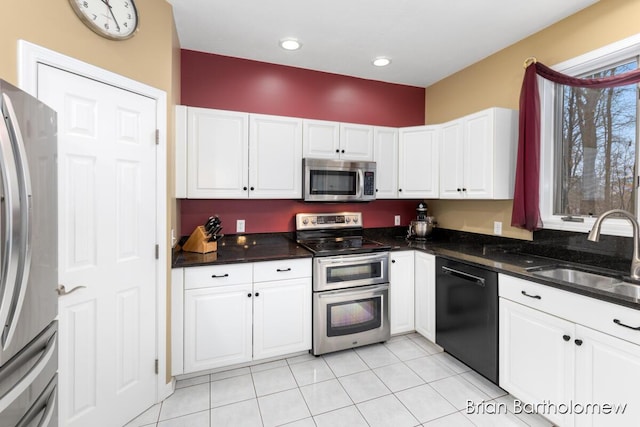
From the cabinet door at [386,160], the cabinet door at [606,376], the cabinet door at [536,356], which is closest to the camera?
the cabinet door at [606,376]

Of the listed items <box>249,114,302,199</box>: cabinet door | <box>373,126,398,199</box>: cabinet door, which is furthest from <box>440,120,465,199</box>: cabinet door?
<box>249,114,302,199</box>: cabinet door

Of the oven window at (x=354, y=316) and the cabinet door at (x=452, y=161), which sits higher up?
the cabinet door at (x=452, y=161)

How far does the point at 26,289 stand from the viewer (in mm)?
1000

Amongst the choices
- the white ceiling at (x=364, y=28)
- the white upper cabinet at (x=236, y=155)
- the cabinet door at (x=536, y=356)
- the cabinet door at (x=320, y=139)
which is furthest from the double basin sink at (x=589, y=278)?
the white upper cabinet at (x=236, y=155)

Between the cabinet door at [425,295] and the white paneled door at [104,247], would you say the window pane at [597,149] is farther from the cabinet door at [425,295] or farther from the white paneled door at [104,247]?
the white paneled door at [104,247]

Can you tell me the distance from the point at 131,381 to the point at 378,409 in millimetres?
1560

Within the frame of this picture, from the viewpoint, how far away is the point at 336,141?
2.99 m

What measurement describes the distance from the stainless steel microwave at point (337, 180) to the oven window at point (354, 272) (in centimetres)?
68

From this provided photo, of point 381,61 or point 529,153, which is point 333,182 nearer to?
point 381,61

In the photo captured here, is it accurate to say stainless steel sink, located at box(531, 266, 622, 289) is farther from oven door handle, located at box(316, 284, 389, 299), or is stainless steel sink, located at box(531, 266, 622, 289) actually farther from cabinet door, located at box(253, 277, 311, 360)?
cabinet door, located at box(253, 277, 311, 360)

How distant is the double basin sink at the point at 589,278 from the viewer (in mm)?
1753

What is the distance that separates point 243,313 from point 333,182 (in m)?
1.43

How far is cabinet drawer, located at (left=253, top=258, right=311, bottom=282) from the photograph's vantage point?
2.39 metres

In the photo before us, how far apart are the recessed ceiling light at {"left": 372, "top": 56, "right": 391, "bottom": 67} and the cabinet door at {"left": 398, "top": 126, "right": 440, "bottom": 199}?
0.68 meters
